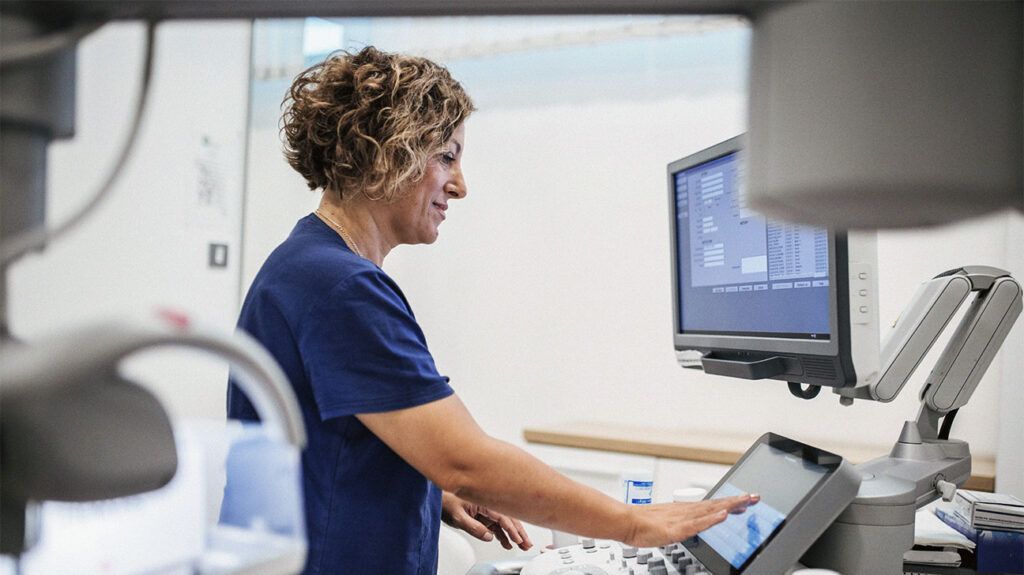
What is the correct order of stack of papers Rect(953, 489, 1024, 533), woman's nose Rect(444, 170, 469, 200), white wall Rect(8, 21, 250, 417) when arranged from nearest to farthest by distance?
stack of papers Rect(953, 489, 1024, 533)
woman's nose Rect(444, 170, 469, 200)
white wall Rect(8, 21, 250, 417)

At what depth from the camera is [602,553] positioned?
3.94 feet

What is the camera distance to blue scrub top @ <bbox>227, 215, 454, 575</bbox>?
1.01 metres

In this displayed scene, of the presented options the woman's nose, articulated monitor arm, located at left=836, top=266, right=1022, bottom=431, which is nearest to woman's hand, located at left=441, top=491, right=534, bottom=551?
the woman's nose

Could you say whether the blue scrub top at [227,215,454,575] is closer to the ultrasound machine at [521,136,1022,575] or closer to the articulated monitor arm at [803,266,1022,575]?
the ultrasound machine at [521,136,1022,575]

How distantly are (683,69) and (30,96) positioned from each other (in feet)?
7.50

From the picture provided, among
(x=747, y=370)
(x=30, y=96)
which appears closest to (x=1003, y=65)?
(x=30, y=96)

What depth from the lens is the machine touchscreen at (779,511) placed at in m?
0.92

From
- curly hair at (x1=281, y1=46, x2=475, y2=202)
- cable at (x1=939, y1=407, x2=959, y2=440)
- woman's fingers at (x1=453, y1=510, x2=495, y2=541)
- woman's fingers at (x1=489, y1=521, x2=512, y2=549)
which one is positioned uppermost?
curly hair at (x1=281, y1=46, x2=475, y2=202)

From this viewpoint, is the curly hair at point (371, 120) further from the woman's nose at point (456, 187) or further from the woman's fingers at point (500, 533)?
the woman's fingers at point (500, 533)

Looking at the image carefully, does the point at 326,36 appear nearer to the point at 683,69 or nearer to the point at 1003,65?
the point at 683,69

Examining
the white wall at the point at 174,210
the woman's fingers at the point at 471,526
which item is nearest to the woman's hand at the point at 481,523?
the woman's fingers at the point at 471,526

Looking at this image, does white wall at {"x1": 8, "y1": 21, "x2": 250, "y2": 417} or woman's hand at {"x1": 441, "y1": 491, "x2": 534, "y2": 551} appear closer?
woman's hand at {"x1": 441, "y1": 491, "x2": 534, "y2": 551}

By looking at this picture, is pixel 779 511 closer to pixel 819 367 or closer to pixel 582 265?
pixel 819 367

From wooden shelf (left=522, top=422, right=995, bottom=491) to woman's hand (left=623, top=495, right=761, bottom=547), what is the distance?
948mm
